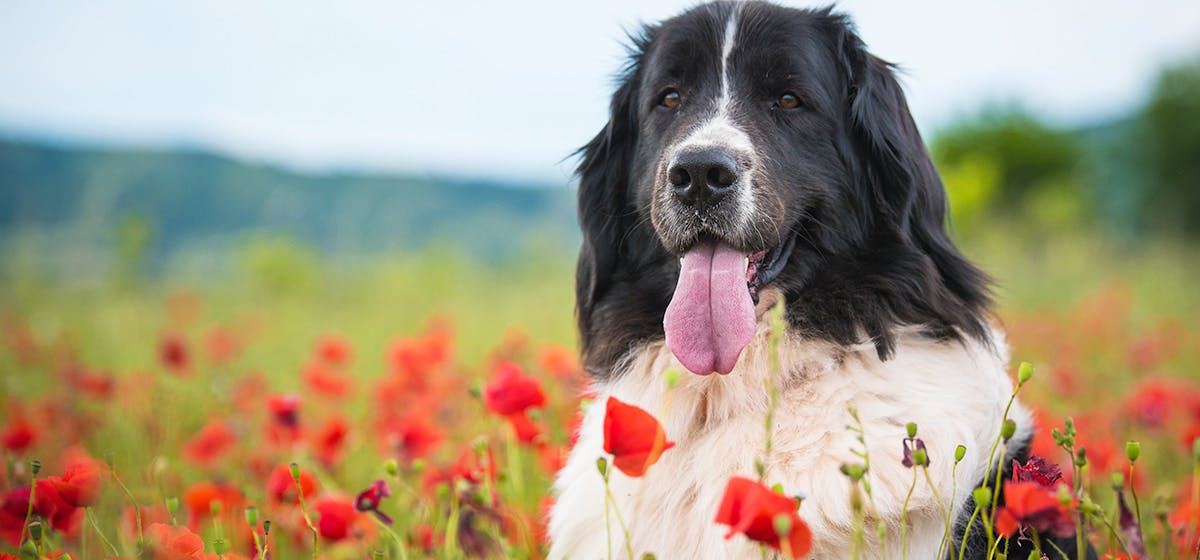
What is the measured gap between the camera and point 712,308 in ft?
8.26

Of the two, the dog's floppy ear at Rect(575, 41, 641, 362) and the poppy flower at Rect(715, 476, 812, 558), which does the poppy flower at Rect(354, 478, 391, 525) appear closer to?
the poppy flower at Rect(715, 476, 812, 558)

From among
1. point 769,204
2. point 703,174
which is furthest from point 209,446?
point 769,204

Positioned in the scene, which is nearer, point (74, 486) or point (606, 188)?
point (74, 486)

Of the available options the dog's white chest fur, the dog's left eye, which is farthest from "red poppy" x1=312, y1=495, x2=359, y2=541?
the dog's left eye

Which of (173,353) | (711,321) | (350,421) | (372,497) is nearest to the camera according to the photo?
(372,497)

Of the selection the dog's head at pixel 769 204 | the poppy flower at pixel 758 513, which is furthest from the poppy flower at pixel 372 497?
the poppy flower at pixel 758 513

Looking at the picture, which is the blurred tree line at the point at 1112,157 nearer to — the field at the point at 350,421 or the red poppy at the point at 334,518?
the field at the point at 350,421

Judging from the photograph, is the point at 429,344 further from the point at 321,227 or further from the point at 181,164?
the point at 181,164

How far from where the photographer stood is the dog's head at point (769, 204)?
8.39 feet

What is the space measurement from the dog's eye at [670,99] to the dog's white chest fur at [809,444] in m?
0.93

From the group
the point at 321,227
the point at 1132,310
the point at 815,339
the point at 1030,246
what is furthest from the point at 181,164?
the point at 815,339

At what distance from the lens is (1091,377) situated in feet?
20.2

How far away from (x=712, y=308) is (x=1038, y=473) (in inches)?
39.2

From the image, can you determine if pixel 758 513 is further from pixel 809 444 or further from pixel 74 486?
pixel 74 486
